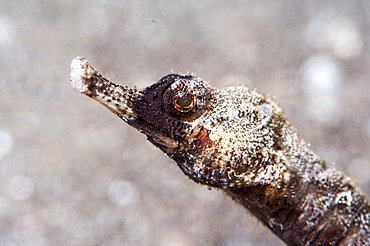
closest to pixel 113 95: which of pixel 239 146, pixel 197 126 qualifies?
pixel 197 126

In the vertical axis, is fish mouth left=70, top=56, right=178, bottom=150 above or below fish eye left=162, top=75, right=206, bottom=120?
below

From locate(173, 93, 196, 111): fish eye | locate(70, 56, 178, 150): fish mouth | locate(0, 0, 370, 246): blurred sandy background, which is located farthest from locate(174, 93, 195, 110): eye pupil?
locate(0, 0, 370, 246): blurred sandy background

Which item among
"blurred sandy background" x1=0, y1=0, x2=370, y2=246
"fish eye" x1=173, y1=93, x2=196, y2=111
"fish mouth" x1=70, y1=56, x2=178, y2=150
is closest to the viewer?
"fish mouth" x1=70, y1=56, x2=178, y2=150

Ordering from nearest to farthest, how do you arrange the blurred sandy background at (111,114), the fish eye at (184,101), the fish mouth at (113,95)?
1. the fish mouth at (113,95)
2. the fish eye at (184,101)
3. the blurred sandy background at (111,114)

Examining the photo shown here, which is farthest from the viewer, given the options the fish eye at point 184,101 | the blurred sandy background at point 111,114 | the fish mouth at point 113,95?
the blurred sandy background at point 111,114

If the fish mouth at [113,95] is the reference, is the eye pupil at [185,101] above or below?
above

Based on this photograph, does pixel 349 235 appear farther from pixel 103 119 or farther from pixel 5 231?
pixel 5 231

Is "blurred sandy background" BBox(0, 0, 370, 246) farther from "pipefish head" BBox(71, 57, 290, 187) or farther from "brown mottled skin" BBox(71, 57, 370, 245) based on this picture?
"pipefish head" BBox(71, 57, 290, 187)

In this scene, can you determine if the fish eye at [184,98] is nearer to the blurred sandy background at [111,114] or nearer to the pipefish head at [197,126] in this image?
the pipefish head at [197,126]

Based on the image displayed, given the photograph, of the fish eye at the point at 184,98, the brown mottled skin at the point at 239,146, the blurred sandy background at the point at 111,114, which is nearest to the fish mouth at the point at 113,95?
the brown mottled skin at the point at 239,146
